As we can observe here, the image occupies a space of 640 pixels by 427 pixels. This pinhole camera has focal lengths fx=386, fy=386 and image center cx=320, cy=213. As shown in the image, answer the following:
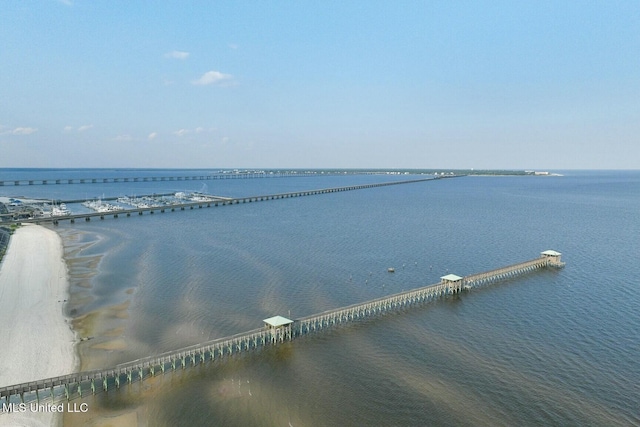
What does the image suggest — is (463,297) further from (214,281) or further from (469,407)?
(214,281)

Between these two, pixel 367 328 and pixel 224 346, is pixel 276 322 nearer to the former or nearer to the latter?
pixel 224 346

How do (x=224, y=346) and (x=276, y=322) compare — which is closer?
(x=224, y=346)

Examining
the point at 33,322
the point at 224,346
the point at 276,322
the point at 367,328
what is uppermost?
the point at 276,322

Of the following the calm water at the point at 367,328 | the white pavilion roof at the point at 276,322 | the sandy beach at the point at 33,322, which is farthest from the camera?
the white pavilion roof at the point at 276,322

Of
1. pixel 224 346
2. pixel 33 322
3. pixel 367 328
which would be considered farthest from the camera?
pixel 367 328

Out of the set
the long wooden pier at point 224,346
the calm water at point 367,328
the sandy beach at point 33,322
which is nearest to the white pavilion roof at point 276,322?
the long wooden pier at point 224,346

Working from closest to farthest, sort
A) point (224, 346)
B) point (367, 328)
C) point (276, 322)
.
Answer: point (224, 346)
point (276, 322)
point (367, 328)

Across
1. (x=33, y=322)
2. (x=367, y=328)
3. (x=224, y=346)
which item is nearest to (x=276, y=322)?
Result: (x=224, y=346)

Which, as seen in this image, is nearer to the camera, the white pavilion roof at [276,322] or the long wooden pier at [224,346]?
the long wooden pier at [224,346]

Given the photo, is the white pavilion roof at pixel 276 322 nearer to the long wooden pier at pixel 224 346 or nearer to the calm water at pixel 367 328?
the long wooden pier at pixel 224 346
